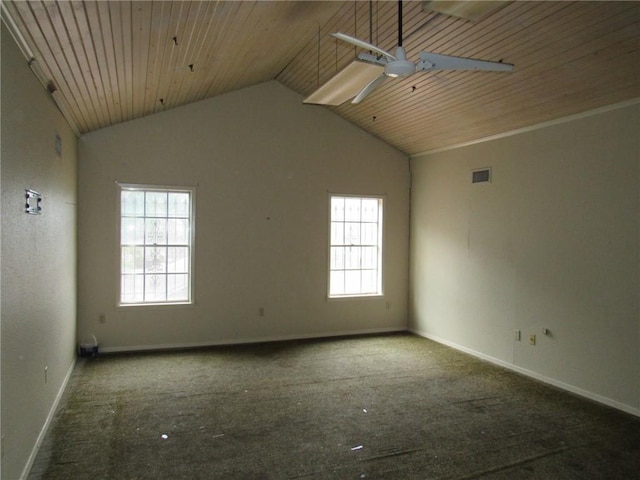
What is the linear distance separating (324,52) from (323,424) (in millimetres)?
3702

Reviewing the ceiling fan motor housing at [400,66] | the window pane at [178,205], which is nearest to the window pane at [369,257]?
the window pane at [178,205]

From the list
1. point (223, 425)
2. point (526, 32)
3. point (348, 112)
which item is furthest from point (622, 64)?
point (223, 425)

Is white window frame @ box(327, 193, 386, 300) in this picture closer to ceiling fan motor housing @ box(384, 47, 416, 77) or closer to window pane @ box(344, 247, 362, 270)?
window pane @ box(344, 247, 362, 270)

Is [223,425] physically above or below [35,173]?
below

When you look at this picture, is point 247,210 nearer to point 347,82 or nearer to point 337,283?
point 337,283

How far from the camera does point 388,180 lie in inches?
261

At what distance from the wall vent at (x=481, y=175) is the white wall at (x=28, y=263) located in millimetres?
4544

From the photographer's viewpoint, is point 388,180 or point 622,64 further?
point 388,180

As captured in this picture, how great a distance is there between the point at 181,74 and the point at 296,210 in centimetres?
245

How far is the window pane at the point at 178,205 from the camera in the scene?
5641 mm

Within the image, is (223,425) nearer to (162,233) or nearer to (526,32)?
(162,233)

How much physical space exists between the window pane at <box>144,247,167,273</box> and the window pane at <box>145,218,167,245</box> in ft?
0.29

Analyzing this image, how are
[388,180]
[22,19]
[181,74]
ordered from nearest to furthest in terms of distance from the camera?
[22,19] → [181,74] → [388,180]

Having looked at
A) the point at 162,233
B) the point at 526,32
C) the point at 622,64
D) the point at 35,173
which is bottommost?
the point at 162,233
